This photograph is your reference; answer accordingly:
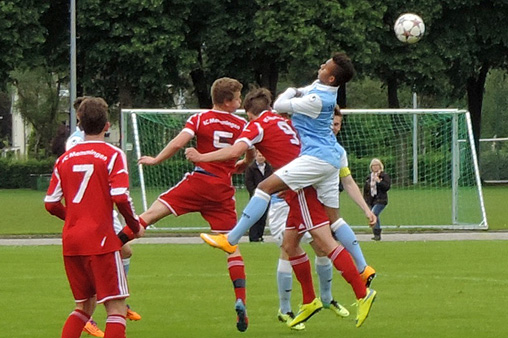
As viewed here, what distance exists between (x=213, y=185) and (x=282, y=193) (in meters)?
0.68

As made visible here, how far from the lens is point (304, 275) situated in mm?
10250

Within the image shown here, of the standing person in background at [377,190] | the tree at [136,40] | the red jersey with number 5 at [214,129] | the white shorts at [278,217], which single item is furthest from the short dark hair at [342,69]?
the tree at [136,40]

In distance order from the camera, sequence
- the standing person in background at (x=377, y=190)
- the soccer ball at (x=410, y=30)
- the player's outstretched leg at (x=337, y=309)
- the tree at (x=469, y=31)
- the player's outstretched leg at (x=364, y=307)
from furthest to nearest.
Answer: the tree at (x=469, y=31), the soccer ball at (x=410, y=30), the standing person in background at (x=377, y=190), the player's outstretched leg at (x=337, y=309), the player's outstretched leg at (x=364, y=307)

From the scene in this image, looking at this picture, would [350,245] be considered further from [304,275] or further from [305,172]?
[305,172]

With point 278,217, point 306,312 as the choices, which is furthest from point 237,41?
point 306,312

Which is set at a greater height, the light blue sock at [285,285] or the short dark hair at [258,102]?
the short dark hair at [258,102]

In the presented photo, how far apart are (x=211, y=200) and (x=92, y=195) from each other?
286 cm

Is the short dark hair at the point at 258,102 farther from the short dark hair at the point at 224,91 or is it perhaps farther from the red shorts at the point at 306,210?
the red shorts at the point at 306,210

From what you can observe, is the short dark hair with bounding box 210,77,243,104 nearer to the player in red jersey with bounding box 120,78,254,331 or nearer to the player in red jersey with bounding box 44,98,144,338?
the player in red jersey with bounding box 120,78,254,331

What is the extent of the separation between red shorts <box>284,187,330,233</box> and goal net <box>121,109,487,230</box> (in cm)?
1527

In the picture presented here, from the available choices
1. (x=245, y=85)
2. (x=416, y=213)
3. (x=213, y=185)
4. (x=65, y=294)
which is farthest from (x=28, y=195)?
(x=213, y=185)

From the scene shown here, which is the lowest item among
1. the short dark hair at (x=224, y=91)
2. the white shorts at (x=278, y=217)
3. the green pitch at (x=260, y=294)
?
the green pitch at (x=260, y=294)

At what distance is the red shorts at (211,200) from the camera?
1045cm

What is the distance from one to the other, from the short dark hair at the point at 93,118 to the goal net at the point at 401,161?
17.3 meters
